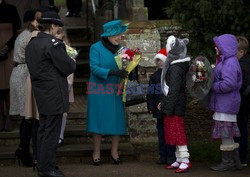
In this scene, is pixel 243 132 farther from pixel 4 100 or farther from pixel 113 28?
pixel 4 100

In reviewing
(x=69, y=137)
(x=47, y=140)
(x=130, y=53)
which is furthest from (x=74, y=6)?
(x=47, y=140)

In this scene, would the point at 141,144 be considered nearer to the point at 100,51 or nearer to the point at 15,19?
the point at 100,51

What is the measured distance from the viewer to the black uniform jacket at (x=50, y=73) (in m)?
8.80

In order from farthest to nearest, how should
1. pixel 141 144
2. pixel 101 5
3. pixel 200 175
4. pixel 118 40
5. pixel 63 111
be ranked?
pixel 101 5
pixel 141 144
pixel 118 40
pixel 200 175
pixel 63 111

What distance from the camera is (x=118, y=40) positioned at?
10.1 metres

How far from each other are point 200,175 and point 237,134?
0.69m

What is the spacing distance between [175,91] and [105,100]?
1.03 metres

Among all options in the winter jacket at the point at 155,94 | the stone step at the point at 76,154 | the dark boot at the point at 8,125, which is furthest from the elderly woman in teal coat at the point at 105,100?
the dark boot at the point at 8,125

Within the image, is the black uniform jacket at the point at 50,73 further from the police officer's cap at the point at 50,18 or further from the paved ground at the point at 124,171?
the paved ground at the point at 124,171

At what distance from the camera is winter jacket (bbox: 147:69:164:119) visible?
9875 mm

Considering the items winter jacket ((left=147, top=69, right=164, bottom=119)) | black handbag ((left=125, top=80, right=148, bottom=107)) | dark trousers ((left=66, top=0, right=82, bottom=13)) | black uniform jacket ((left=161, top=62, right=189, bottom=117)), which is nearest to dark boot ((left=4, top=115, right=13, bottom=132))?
black handbag ((left=125, top=80, right=148, bottom=107))

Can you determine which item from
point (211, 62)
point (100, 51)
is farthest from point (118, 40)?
point (211, 62)

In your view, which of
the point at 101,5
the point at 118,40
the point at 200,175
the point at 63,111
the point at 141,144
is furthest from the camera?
the point at 101,5

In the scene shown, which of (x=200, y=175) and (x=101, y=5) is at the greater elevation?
(x=101, y=5)
